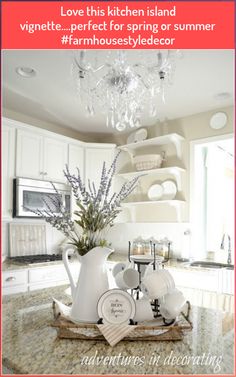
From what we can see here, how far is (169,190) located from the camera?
3014mm

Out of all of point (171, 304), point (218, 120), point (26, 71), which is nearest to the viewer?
point (171, 304)

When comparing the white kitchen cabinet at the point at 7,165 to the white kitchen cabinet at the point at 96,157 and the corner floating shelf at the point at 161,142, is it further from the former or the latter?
the corner floating shelf at the point at 161,142

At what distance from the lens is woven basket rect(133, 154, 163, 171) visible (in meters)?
3.00

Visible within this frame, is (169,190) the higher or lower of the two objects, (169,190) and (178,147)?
the lower

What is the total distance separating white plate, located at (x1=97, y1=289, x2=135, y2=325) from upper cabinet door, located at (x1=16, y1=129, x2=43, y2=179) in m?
2.10

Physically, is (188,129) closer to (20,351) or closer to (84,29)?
(84,29)

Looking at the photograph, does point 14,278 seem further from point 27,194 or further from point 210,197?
point 210,197

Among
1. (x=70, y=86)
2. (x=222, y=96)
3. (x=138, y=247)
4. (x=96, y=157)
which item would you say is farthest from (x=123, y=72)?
(x=138, y=247)

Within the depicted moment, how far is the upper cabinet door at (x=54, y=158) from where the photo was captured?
9.53 feet

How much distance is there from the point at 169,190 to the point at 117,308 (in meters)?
2.31

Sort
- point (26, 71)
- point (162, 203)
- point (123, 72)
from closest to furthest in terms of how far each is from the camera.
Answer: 1. point (123, 72)
2. point (26, 71)
3. point (162, 203)

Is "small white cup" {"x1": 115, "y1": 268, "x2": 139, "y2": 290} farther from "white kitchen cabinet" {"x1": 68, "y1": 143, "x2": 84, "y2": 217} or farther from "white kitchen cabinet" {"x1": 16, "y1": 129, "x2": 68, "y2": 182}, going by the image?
"white kitchen cabinet" {"x1": 68, "y1": 143, "x2": 84, "y2": 217}

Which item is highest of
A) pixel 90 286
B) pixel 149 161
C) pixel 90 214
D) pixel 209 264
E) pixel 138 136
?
pixel 138 136

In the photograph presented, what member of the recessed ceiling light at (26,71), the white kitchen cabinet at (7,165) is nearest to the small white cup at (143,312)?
the recessed ceiling light at (26,71)
